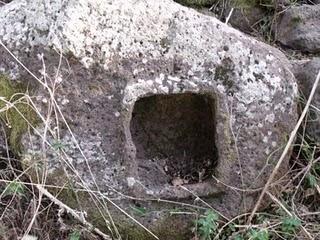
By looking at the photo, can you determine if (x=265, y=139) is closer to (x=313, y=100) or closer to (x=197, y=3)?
(x=313, y=100)

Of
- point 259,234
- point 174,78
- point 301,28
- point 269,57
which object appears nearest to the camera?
point 259,234

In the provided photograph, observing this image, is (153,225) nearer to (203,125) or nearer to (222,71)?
(203,125)

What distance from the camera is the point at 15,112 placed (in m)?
1.92

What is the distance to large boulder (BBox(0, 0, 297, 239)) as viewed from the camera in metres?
1.88

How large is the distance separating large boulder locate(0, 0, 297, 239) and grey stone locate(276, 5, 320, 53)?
658 millimetres

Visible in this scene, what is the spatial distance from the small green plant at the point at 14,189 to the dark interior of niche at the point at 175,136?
0.36 meters

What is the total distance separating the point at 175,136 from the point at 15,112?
19.8 inches

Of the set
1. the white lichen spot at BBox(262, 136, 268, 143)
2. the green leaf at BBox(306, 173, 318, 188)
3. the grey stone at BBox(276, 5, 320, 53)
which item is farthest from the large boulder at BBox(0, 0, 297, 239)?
the grey stone at BBox(276, 5, 320, 53)

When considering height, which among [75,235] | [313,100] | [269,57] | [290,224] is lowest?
[75,235]

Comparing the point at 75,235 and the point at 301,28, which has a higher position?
the point at 301,28

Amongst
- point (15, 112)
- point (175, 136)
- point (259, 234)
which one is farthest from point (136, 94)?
point (259, 234)

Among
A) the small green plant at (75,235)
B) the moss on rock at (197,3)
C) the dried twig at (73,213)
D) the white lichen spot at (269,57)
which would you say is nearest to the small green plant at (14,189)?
the dried twig at (73,213)

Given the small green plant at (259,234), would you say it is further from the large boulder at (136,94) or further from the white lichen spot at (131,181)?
the white lichen spot at (131,181)

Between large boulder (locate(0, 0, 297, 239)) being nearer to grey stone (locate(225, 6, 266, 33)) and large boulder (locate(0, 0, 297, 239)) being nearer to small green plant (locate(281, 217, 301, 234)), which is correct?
small green plant (locate(281, 217, 301, 234))
